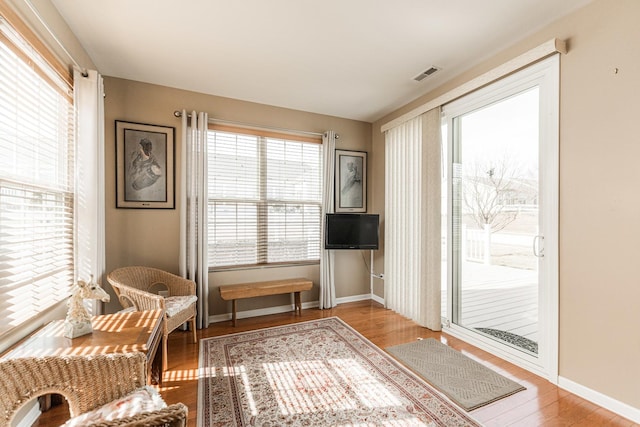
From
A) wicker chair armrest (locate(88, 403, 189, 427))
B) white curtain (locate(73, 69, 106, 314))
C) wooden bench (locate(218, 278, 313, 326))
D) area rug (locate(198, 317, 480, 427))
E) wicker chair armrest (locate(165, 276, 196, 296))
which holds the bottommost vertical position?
area rug (locate(198, 317, 480, 427))

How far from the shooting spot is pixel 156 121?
3.27m

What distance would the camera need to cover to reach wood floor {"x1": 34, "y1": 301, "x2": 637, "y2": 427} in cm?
183

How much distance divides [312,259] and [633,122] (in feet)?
10.9

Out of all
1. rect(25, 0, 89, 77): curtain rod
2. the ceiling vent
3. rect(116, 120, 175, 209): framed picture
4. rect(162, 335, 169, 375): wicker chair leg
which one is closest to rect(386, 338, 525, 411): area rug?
rect(162, 335, 169, 375): wicker chair leg

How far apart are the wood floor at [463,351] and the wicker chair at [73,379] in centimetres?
68

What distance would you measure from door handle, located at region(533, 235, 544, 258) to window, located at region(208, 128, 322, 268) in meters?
2.51

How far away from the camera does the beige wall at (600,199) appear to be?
1812 millimetres

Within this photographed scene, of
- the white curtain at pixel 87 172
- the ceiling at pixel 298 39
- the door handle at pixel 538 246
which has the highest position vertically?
the ceiling at pixel 298 39

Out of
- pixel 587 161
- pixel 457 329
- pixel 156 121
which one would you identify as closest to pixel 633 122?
pixel 587 161

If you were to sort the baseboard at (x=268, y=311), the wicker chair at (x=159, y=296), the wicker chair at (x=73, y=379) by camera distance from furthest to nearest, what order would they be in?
1. the baseboard at (x=268, y=311)
2. the wicker chair at (x=159, y=296)
3. the wicker chair at (x=73, y=379)

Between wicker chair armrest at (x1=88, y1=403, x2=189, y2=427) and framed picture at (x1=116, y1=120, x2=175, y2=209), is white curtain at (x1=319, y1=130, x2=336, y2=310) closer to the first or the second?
framed picture at (x1=116, y1=120, x2=175, y2=209)

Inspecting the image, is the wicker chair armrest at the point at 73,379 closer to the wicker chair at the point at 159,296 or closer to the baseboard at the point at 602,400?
the wicker chair at the point at 159,296

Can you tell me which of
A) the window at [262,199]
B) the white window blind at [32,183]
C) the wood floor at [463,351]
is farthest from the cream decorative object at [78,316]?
the window at [262,199]

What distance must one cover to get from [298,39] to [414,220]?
232 cm
